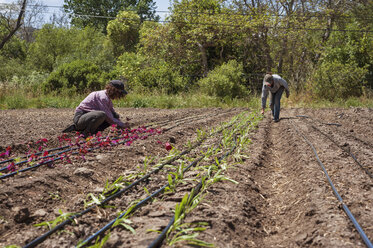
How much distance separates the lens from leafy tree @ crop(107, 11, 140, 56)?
29516mm

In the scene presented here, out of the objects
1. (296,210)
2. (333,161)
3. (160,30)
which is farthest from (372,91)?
(296,210)

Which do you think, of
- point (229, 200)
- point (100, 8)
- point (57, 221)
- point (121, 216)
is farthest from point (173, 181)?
point (100, 8)

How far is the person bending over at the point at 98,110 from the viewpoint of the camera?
5574 mm

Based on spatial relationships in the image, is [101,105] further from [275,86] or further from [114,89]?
[275,86]

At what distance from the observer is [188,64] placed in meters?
18.0

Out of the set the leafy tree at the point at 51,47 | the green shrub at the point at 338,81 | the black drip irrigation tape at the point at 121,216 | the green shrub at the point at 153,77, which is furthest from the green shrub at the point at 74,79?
the black drip irrigation tape at the point at 121,216

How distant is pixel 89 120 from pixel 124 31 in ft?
87.0

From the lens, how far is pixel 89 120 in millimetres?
5566

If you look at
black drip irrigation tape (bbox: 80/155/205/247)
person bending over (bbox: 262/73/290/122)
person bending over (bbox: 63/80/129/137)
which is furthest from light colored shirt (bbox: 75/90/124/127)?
person bending over (bbox: 262/73/290/122)

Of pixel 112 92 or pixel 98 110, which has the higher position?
pixel 112 92

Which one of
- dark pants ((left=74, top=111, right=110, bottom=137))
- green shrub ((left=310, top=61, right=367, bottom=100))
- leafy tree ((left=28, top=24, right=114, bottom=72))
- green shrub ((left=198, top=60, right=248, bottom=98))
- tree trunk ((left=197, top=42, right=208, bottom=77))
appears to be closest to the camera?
dark pants ((left=74, top=111, right=110, bottom=137))

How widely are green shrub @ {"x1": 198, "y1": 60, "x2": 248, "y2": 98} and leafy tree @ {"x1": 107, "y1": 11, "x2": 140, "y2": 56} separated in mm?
16424

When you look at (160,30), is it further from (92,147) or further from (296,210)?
(296,210)

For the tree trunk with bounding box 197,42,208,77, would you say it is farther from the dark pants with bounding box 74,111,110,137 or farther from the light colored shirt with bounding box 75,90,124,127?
the dark pants with bounding box 74,111,110,137
